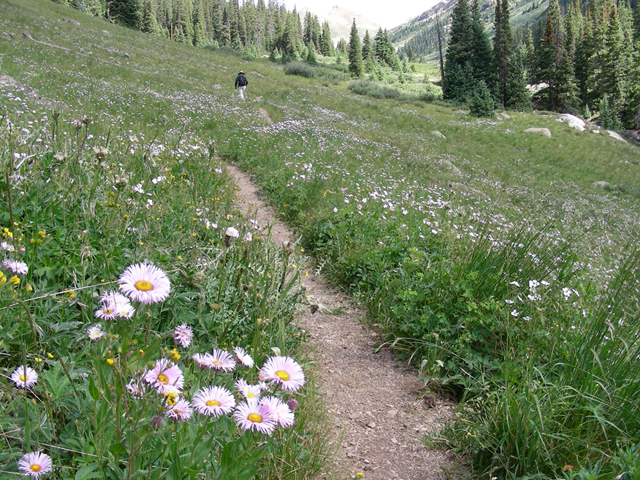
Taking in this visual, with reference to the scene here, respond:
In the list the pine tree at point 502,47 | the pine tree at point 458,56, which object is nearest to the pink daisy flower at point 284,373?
the pine tree at point 458,56

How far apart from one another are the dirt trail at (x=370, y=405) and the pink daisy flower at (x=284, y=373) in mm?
1480

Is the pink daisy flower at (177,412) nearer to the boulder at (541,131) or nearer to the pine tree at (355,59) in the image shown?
the boulder at (541,131)

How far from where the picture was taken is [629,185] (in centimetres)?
2167

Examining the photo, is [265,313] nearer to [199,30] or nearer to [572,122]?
[572,122]

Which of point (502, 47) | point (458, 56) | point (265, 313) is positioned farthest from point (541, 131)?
point (265, 313)

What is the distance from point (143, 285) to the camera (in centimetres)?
114

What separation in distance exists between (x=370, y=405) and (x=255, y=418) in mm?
2357

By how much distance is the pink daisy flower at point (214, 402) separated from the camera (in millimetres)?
1169

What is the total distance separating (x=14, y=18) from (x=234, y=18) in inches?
3113

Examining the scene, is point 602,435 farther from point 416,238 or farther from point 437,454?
point 416,238

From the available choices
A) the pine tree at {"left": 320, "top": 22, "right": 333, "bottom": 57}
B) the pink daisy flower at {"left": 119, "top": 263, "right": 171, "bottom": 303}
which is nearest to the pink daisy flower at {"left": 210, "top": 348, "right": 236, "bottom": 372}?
the pink daisy flower at {"left": 119, "top": 263, "right": 171, "bottom": 303}

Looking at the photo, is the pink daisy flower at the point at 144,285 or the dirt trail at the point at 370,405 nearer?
the pink daisy flower at the point at 144,285

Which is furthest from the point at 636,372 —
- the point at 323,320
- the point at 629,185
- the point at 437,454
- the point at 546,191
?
the point at 629,185

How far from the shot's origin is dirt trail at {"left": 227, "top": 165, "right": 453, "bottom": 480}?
2.67 metres
